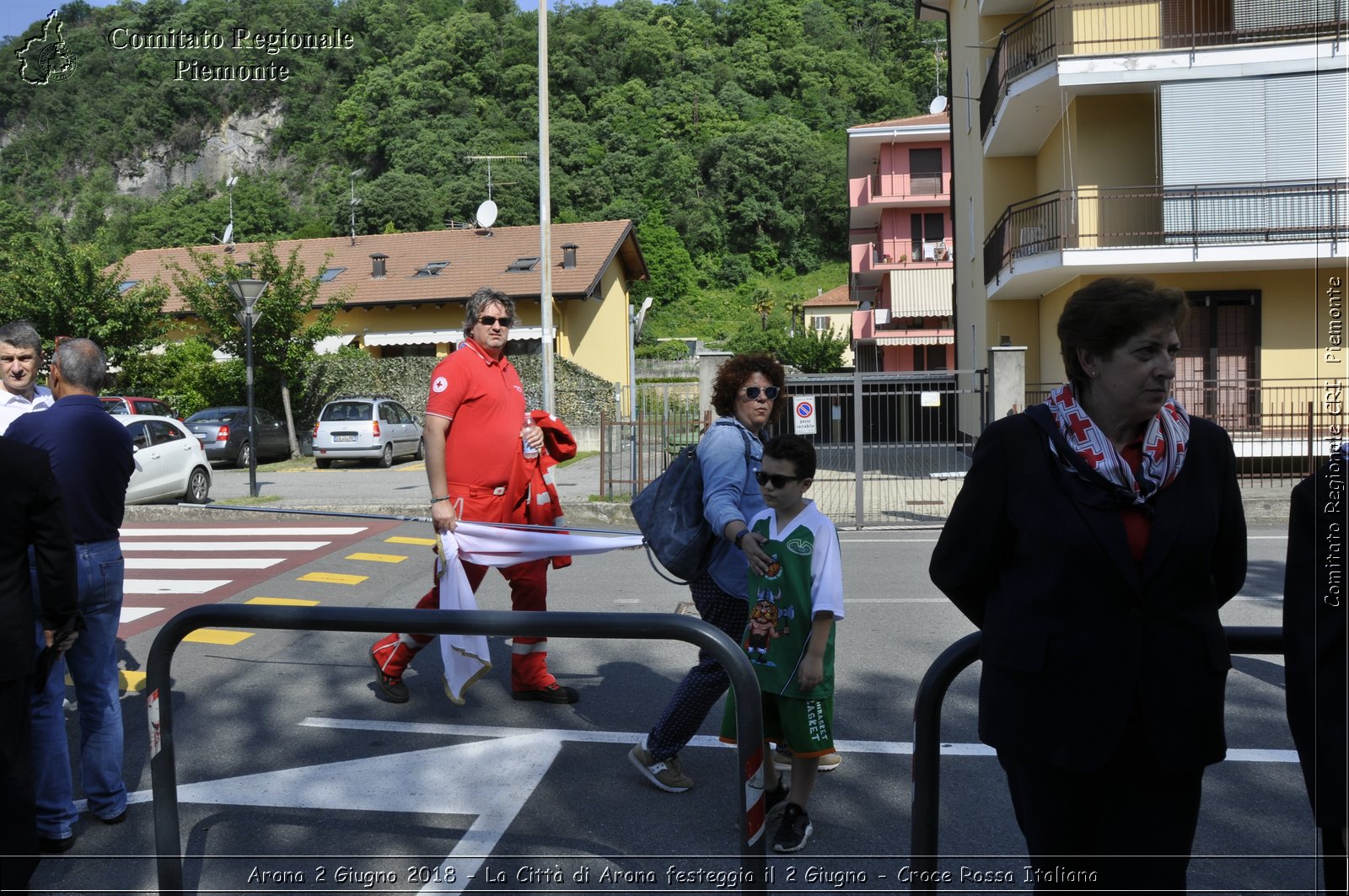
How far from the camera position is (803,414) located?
1385 centimetres

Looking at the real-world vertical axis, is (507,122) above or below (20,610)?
above

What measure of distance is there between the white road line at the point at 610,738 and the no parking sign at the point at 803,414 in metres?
8.49

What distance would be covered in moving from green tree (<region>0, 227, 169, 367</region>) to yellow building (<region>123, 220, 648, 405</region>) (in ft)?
22.0

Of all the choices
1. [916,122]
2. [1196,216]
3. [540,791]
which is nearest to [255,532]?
[540,791]

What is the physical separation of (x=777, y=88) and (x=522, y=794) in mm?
98971

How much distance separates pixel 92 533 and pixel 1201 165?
66.0 ft

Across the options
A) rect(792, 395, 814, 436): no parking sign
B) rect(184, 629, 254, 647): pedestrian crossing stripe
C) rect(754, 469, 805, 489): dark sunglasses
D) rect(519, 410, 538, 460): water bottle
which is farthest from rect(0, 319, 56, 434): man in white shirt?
rect(792, 395, 814, 436): no parking sign

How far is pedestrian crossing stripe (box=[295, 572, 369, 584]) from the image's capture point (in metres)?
10.0

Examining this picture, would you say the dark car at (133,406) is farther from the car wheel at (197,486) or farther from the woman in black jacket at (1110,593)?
the woman in black jacket at (1110,593)

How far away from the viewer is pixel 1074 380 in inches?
99.9

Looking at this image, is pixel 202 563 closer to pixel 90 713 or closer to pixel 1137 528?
pixel 90 713

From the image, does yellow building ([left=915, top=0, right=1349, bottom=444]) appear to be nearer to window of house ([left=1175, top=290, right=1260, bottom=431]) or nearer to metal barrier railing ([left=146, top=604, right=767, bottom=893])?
window of house ([left=1175, top=290, right=1260, bottom=431])

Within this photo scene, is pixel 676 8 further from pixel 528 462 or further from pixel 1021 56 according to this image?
pixel 528 462

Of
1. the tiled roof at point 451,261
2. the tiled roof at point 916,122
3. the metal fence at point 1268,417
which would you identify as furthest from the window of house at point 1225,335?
the tiled roof at point 916,122
